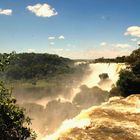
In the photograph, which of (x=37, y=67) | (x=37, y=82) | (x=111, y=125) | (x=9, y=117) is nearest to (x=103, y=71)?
(x=111, y=125)

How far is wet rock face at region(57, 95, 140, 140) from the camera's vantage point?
22312 millimetres

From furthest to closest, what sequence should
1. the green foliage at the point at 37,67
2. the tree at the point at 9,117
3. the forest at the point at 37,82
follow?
the green foliage at the point at 37,67
the forest at the point at 37,82
the tree at the point at 9,117

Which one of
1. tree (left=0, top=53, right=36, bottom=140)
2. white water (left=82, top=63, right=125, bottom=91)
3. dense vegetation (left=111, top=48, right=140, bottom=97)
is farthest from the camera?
white water (left=82, top=63, right=125, bottom=91)

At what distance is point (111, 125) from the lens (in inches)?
982

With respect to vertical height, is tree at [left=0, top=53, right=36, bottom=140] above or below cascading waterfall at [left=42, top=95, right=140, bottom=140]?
above

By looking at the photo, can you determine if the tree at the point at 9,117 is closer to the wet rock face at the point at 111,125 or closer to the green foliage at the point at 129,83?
the wet rock face at the point at 111,125

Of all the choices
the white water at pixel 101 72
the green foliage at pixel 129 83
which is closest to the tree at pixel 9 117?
the green foliage at pixel 129 83

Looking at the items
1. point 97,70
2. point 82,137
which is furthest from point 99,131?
point 97,70

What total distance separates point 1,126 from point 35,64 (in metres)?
163

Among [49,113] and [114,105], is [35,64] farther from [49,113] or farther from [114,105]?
[114,105]

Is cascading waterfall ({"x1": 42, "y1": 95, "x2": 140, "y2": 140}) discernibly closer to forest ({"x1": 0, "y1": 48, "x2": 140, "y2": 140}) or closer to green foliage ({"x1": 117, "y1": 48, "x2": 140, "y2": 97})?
forest ({"x1": 0, "y1": 48, "x2": 140, "y2": 140})

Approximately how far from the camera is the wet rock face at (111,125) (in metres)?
22.3

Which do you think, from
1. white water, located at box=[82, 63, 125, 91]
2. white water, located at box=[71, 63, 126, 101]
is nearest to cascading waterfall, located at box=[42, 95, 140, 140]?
white water, located at box=[71, 63, 126, 101]

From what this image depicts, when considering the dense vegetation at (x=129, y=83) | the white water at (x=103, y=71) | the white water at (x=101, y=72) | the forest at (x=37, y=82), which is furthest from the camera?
the white water at (x=103, y=71)
